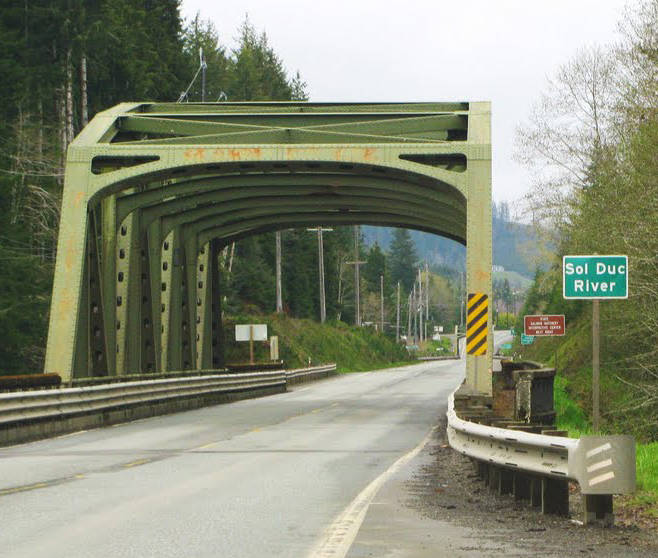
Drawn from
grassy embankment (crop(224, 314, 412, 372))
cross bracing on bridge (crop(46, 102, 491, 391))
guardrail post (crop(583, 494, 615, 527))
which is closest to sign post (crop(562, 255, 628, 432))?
guardrail post (crop(583, 494, 615, 527))

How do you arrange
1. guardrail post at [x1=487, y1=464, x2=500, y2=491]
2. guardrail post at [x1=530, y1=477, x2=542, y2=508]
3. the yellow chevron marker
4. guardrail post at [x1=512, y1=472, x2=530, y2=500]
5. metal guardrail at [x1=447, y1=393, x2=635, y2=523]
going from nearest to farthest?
metal guardrail at [x1=447, y1=393, x2=635, y2=523] < guardrail post at [x1=530, y1=477, x2=542, y2=508] < guardrail post at [x1=512, y1=472, x2=530, y2=500] < guardrail post at [x1=487, y1=464, x2=500, y2=491] < the yellow chevron marker

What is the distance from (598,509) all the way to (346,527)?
1977 mm

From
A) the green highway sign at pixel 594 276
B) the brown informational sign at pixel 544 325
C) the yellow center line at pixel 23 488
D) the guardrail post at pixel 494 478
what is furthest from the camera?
the brown informational sign at pixel 544 325

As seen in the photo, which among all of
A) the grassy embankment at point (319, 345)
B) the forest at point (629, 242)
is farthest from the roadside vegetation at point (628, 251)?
the grassy embankment at point (319, 345)

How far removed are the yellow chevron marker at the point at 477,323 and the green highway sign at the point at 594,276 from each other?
9284mm

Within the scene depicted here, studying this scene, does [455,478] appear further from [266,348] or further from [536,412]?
[266,348]

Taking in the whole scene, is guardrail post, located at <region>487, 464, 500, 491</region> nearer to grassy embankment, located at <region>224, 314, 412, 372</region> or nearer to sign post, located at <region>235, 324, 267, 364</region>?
sign post, located at <region>235, 324, 267, 364</region>

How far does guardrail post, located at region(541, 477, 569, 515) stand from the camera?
413 inches

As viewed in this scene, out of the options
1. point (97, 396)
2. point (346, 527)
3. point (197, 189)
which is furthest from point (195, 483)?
point (197, 189)

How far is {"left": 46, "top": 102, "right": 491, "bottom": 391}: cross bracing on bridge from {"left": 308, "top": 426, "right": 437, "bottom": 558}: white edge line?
12.3 metres

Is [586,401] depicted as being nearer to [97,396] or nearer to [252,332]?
[252,332]

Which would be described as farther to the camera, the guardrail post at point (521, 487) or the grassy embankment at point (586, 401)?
the grassy embankment at point (586, 401)

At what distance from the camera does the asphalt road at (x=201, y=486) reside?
29.6 ft

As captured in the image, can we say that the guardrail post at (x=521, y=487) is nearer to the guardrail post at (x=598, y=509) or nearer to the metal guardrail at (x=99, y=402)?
the guardrail post at (x=598, y=509)
